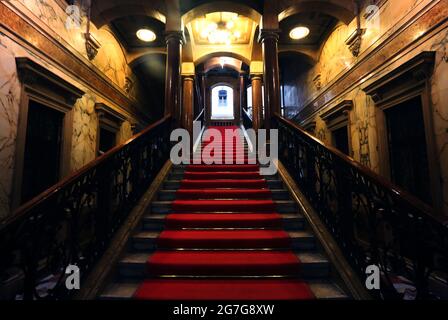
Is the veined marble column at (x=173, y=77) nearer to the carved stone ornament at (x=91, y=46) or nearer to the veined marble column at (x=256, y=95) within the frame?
the carved stone ornament at (x=91, y=46)

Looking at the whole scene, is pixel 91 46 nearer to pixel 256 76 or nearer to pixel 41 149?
pixel 41 149

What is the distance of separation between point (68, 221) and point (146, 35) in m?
6.33

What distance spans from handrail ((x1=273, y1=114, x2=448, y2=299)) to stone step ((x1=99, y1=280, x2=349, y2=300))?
0.27 meters

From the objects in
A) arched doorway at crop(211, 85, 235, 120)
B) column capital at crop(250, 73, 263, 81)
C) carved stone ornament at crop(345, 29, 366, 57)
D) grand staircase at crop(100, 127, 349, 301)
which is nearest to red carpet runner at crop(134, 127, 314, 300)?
grand staircase at crop(100, 127, 349, 301)

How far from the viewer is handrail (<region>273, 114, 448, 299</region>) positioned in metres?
1.76

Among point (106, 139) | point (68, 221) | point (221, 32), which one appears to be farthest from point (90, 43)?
point (68, 221)

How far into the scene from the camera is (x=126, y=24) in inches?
268

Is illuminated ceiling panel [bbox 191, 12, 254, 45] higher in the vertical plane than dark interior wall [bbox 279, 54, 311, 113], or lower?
higher

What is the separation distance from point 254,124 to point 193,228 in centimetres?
744

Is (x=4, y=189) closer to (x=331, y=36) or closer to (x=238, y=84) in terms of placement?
(x=331, y=36)

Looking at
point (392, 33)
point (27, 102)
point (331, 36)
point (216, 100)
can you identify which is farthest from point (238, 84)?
point (27, 102)

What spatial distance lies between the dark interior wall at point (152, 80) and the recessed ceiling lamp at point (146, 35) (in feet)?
3.13

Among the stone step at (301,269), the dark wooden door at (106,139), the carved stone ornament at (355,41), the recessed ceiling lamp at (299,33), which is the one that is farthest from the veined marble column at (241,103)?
the stone step at (301,269)

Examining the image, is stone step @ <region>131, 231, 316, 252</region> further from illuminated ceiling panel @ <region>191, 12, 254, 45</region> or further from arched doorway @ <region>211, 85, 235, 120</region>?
arched doorway @ <region>211, 85, 235, 120</region>
